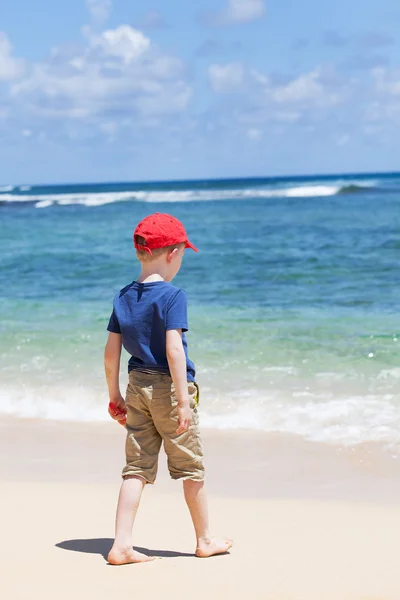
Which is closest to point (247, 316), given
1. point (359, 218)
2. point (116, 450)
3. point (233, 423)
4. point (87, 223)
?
point (233, 423)

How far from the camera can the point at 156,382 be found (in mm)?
3105

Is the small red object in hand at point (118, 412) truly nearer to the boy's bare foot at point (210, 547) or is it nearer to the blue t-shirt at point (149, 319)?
the blue t-shirt at point (149, 319)

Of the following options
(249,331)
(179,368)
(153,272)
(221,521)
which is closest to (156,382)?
(179,368)

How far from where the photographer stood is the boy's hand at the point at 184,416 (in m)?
3.04

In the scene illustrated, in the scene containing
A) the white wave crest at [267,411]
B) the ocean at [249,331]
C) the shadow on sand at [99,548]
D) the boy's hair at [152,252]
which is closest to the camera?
the boy's hair at [152,252]

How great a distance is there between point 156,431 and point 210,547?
0.50 m

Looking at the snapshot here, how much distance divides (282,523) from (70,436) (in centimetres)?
205

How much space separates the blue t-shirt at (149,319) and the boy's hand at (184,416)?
0.15m

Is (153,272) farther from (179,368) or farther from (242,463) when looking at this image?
(242,463)

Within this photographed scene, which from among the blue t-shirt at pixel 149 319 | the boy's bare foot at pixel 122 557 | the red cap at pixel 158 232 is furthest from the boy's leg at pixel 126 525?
the red cap at pixel 158 232

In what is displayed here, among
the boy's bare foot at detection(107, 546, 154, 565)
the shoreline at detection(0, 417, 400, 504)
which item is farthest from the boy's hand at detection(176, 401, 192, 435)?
the shoreline at detection(0, 417, 400, 504)

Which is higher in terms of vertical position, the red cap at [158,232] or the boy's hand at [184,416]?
the red cap at [158,232]

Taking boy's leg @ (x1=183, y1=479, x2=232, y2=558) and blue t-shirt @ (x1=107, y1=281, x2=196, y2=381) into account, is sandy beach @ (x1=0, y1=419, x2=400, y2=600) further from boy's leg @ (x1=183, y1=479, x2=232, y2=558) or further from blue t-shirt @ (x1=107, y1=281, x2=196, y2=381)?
blue t-shirt @ (x1=107, y1=281, x2=196, y2=381)

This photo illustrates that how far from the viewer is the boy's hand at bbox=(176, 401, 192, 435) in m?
3.04
